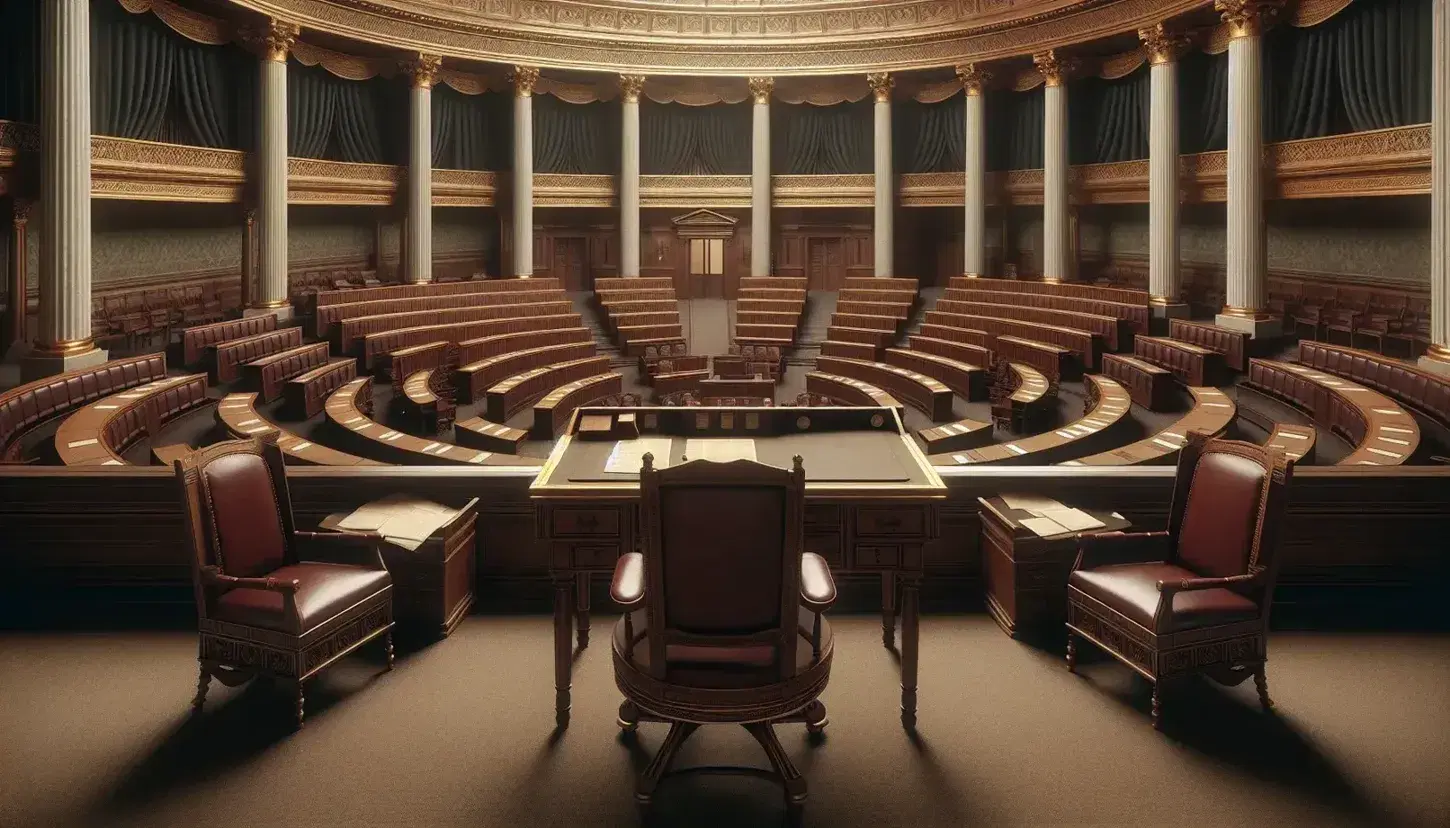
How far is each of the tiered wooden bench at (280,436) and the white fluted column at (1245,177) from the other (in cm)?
1276

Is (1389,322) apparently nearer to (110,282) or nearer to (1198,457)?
(1198,457)

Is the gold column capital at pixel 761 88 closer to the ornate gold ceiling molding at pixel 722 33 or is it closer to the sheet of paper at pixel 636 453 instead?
the ornate gold ceiling molding at pixel 722 33

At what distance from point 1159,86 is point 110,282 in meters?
17.5

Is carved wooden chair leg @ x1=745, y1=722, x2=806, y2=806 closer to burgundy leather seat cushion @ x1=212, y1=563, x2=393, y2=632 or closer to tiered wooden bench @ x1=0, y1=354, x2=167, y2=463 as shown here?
burgundy leather seat cushion @ x1=212, y1=563, x2=393, y2=632

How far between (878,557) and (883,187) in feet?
68.0

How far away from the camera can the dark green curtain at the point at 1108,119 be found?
21469mm

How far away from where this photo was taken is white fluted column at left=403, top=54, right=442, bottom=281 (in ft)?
69.4

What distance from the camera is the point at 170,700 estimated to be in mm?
4395

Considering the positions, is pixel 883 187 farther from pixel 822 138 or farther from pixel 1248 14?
pixel 1248 14

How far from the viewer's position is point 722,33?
77.7 feet

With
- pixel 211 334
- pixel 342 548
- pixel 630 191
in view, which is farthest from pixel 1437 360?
pixel 630 191

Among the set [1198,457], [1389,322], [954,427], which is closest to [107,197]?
[954,427]

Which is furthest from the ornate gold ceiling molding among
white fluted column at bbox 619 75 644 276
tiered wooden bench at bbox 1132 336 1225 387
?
tiered wooden bench at bbox 1132 336 1225 387

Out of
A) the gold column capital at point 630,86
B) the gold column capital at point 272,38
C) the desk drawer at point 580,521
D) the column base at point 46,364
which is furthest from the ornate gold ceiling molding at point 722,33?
the desk drawer at point 580,521
